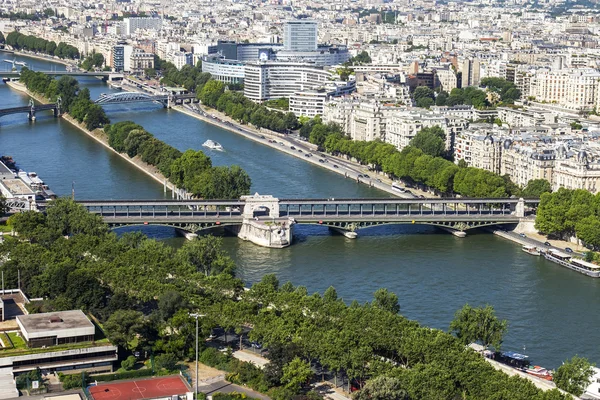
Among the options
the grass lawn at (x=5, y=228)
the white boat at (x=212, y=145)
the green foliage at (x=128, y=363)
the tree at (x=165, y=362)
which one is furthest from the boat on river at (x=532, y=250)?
the white boat at (x=212, y=145)

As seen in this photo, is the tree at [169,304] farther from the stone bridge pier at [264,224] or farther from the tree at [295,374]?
the stone bridge pier at [264,224]

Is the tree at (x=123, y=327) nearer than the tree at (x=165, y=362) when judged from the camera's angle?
No

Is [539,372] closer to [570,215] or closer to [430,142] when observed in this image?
[570,215]

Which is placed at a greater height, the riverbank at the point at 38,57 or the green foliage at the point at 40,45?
the green foliage at the point at 40,45

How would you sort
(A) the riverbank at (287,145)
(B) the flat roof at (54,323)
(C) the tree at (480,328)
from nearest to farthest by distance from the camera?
(B) the flat roof at (54,323), (C) the tree at (480,328), (A) the riverbank at (287,145)

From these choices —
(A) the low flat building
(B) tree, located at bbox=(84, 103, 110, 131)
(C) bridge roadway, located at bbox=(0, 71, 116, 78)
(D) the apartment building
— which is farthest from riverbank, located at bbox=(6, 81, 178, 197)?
(D) the apartment building

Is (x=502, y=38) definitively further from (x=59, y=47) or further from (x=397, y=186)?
(x=397, y=186)

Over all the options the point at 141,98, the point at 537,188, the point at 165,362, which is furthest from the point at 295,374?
the point at 141,98
